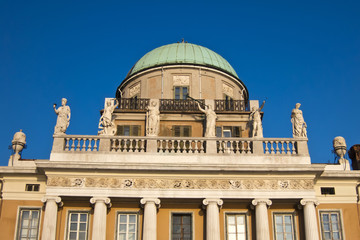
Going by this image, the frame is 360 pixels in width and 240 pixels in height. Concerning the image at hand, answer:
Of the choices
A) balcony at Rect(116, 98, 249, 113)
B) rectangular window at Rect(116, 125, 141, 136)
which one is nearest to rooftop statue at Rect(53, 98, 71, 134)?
rectangular window at Rect(116, 125, 141, 136)

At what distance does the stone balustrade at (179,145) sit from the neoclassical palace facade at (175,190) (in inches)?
1.9

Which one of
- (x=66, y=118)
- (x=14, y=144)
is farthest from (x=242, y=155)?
(x=14, y=144)

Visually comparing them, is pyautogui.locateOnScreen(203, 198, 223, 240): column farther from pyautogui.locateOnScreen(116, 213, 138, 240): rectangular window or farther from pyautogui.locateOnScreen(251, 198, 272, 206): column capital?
pyautogui.locateOnScreen(116, 213, 138, 240): rectangular window

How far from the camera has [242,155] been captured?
87.0ft

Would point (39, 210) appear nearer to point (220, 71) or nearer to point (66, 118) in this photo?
point (66, 118)

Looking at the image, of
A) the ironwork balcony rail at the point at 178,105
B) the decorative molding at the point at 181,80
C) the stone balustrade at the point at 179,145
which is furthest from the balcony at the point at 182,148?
the decorative molding at the point at 181,80

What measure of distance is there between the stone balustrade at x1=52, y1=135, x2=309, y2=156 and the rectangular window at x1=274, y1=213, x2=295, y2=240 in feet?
9.63

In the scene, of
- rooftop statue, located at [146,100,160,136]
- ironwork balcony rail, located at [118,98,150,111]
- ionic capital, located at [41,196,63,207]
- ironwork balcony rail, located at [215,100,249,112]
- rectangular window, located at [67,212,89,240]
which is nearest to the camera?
ionic capital, located at [41,196,63,207]

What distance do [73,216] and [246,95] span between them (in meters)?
15.5

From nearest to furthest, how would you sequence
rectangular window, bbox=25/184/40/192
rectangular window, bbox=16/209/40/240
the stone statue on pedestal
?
rectangular window, bbox=16/209/40/240 < rectangular window, bbox=25/184/40/192 < the stone statue on pedestal

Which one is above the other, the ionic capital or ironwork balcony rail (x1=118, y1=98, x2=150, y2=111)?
ironwork balcony rail (x1=118, y1=98, x2=150, y2=111)

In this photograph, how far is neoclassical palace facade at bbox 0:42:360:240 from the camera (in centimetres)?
2534

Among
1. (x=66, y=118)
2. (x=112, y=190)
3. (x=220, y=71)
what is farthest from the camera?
(x=220, y=71)

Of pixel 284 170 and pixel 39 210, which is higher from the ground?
pixel 284 170
